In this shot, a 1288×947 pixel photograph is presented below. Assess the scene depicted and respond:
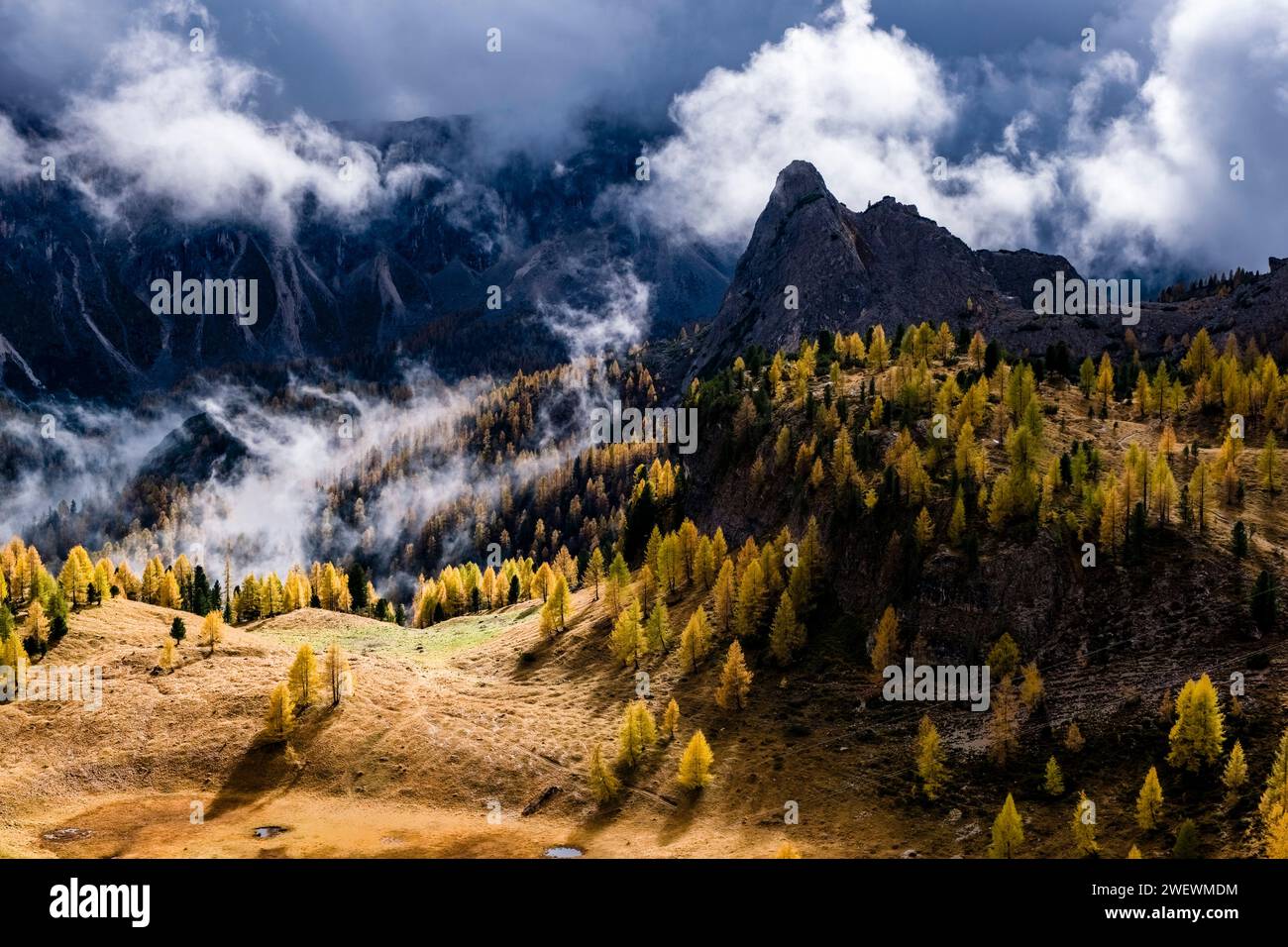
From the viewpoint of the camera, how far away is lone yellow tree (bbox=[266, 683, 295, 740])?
120312mm

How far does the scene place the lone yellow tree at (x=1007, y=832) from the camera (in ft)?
273

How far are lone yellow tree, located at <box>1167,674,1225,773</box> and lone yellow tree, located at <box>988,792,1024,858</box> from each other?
17.7 metres

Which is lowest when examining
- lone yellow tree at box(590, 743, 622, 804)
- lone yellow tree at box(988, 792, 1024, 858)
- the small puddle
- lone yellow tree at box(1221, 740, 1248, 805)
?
the small puddle

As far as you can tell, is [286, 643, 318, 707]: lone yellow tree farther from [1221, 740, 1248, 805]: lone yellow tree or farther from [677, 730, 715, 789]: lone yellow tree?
[1221, 740, 1248, 805]: lone yellow tree

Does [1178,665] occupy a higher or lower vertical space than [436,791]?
→ higher

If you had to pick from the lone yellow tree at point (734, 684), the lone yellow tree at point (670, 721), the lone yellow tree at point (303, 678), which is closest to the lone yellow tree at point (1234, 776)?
the lone yellow tree at point (734, 684)

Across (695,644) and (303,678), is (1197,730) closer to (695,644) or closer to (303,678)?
(695,644)

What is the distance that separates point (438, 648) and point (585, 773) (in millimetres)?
62424

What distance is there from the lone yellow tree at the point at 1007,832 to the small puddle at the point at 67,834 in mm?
90518

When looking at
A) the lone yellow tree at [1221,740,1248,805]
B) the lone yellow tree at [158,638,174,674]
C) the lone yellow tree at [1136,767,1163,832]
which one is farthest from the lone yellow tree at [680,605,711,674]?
the lone yellow tree at [158,638,174,674]

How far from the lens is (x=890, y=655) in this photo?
394ft
